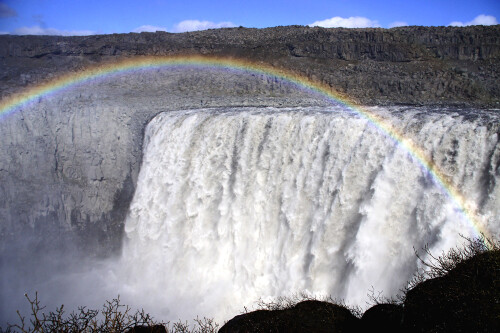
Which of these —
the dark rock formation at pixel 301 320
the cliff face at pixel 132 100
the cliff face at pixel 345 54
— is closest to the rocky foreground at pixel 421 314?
the dark rock formation at pixel 301 320

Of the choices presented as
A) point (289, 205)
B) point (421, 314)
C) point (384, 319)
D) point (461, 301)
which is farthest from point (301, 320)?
point (289, 205)

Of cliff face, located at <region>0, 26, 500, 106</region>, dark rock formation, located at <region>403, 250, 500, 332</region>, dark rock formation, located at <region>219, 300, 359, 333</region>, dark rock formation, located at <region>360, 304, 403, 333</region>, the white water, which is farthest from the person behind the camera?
cliff face, located at <region>0, 26, 500, 106</region>

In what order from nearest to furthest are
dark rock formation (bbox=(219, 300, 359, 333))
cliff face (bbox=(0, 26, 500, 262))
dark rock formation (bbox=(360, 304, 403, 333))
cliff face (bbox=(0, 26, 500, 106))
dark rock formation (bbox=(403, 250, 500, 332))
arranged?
dark rock formation (bbox=(403, 250, 500, 332)), dark rock formation (bbox=(360, 304, 403, 333)), dark rock formation (bbox=(219, 300, 359, 333)), cliff face (bbox=(0, 26, 500, 262)), cliff face (bbox=(0, 26, 500, 106))

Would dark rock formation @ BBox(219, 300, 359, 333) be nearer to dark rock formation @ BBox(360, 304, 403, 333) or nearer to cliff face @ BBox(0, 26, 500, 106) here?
dark rock formation @ BBox(360, 304, 403, 333)

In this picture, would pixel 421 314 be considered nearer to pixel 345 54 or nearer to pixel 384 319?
pixel 384 319

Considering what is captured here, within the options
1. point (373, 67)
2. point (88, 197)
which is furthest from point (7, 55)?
point (373, 67)

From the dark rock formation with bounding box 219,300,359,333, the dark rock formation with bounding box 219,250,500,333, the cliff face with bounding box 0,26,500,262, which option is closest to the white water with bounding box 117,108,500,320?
the dark rock formation with bounding box 219,250,500,333

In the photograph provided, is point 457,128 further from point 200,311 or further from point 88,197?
point 88,197
